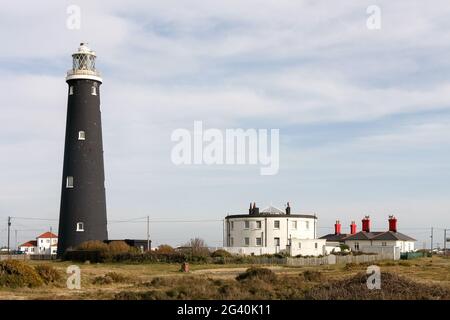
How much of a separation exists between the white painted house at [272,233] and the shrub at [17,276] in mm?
38655

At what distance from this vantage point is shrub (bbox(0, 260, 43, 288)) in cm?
2891

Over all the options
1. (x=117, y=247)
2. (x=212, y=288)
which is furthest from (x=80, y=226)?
(x=212, y=288)

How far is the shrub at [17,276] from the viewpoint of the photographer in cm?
2891

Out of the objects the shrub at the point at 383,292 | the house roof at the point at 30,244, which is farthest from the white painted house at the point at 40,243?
the shrub at the point at 383,292

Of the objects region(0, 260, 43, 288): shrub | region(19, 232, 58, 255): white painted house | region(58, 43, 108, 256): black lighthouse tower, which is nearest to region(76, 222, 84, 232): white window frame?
region(58, 43, 108, 256): black lighthouse tower

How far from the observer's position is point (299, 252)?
6894 centimetres

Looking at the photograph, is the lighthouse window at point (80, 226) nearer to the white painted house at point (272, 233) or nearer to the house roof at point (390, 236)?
the white painted house at point (272, 233)

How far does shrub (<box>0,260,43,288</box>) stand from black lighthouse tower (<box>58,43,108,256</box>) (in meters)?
27.4
